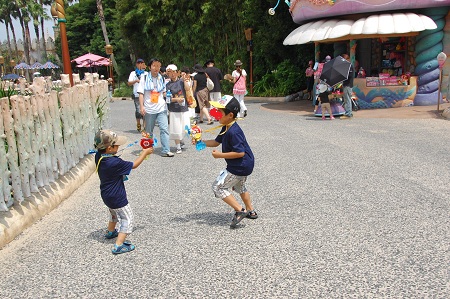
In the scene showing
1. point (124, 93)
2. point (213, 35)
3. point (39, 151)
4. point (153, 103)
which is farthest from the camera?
point (124, 93)

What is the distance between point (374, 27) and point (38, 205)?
1123 centimetres

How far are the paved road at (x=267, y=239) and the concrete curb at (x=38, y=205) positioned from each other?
0.34 ft

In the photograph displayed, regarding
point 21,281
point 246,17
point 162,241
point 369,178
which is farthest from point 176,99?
point 246,17

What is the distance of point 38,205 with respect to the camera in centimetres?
511

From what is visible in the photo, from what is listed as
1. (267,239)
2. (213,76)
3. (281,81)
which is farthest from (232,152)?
(281,81)

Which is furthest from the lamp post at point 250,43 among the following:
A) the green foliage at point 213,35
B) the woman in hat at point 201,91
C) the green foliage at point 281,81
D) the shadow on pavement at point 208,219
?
the shadow on pavement at point 208,219

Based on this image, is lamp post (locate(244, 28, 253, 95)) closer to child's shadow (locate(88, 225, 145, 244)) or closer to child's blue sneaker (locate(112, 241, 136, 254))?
child's shadow (locate(88, 225, 145, 244))

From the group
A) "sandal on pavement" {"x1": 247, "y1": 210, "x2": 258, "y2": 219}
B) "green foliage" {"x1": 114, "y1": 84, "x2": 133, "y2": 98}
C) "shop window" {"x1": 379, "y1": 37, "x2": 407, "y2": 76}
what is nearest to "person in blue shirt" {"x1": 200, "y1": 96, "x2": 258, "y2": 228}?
"sandal on pavement" {"x1": 247, "y1": 210, "x2": 258, "y2": 219}

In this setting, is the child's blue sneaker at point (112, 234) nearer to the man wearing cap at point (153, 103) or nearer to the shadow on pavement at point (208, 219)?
the shadow on pavement at point (208, 219)

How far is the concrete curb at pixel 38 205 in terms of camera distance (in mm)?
4449

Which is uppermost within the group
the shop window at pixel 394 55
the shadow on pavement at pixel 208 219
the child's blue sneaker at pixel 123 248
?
the shop window at pixel 394 55

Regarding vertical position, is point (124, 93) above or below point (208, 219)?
above

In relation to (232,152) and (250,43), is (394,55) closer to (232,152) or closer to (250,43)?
(250,43)

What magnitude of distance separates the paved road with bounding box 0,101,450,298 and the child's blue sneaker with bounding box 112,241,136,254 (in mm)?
69
